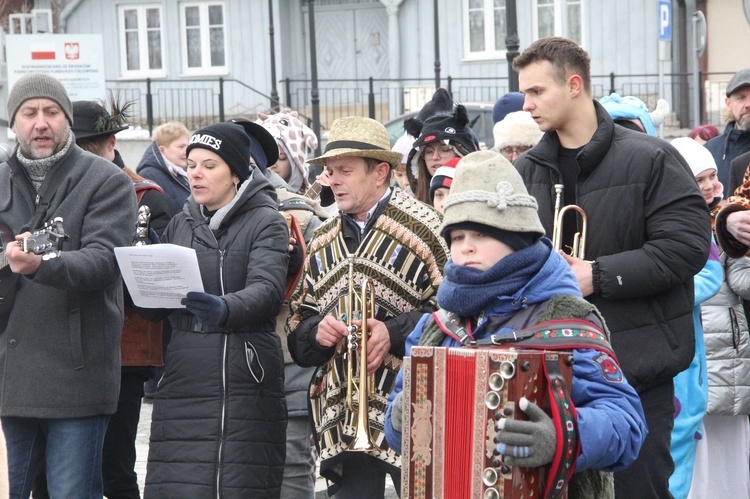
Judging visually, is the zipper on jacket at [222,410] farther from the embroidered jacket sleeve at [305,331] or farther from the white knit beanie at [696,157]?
the white knit beanie at [696,157]

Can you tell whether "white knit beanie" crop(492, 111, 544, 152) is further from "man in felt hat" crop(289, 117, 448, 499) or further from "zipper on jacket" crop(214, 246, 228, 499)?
"zipper on jacket" crop(214, 246, 228, 499)

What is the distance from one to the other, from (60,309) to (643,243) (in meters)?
2.53

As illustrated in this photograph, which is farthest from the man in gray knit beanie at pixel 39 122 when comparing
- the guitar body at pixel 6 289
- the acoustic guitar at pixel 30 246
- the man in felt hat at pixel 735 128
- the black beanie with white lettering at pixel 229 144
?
the man in felt hat at pixel 735 128

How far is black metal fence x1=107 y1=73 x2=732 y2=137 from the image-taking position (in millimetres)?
28078

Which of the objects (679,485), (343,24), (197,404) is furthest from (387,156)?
(343,24)

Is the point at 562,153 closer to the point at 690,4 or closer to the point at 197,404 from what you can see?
the point at 197,404

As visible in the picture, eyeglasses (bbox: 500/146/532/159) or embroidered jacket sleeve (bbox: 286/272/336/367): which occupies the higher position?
eyeglasses (bbox: 500/146/532/159)

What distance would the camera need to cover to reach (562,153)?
5.06m

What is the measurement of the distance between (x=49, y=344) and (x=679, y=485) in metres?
2.96

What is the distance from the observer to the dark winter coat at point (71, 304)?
217 inches

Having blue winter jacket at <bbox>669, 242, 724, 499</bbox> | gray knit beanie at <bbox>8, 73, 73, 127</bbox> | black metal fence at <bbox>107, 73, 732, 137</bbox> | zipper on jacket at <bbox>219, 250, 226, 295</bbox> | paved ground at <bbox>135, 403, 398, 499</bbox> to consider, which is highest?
black metal fence at <bbox>107, 73, 732, 137</bbox>

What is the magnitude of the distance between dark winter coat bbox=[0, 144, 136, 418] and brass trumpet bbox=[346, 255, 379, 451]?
1.09 m

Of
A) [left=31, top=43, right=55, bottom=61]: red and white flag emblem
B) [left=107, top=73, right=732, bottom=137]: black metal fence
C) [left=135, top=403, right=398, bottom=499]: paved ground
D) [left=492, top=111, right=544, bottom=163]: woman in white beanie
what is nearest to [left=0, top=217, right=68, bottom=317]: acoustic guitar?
[left=135, top=403, right=398, bottom=499]: paved ground

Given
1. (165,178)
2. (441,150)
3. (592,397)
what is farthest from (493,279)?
(165,178)
